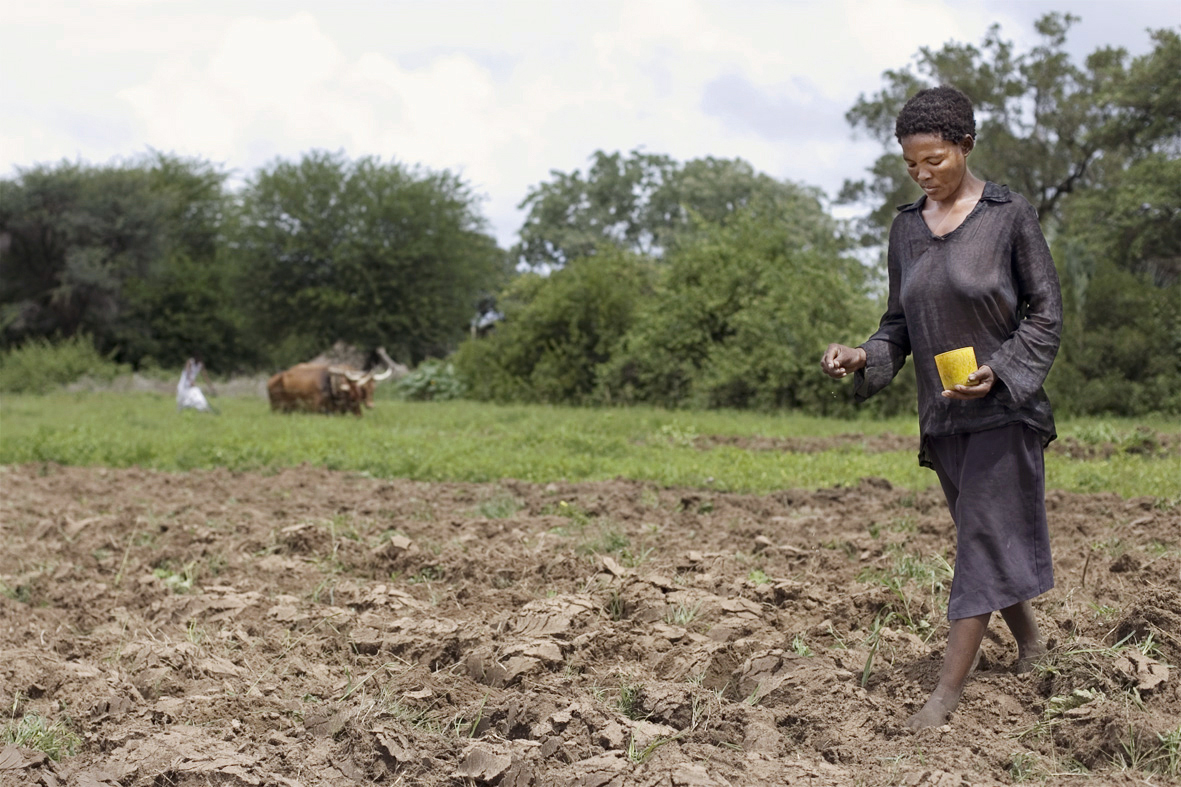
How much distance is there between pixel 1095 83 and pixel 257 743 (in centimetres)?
3161

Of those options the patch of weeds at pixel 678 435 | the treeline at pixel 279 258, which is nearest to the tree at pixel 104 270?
the treeline at pixel 279 258

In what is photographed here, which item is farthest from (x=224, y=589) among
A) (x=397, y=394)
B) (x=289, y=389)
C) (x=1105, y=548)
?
(x=397, y=394)

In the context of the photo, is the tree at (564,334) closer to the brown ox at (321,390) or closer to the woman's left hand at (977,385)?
the brown ox at (321,390)

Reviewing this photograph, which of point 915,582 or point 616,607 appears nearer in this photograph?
point 616,607

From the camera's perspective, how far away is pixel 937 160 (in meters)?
3.67

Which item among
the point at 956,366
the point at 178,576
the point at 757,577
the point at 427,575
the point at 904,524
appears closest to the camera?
the point at 956,366

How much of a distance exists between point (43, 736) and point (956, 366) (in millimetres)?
3194

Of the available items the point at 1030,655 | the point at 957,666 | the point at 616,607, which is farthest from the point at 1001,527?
the point at 616,607

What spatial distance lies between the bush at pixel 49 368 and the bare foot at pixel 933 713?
28933mm

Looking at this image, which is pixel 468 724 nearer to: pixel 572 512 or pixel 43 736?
pixel 43 736

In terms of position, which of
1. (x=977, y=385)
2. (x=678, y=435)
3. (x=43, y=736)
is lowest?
(x=43, y=736)

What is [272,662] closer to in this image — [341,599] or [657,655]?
[341,599]

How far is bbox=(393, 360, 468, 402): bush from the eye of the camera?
26.0m

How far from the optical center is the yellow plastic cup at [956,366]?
3.53 m
